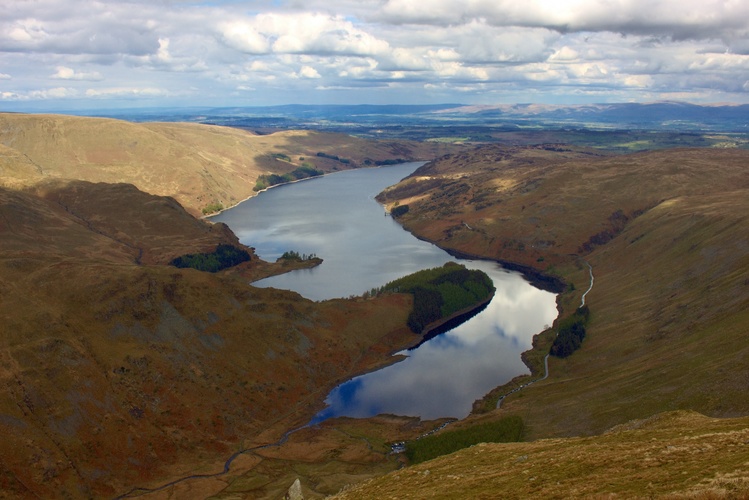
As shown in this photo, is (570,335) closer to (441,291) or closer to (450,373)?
(450,373)

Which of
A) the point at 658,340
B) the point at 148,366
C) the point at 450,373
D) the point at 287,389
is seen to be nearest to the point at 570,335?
the point at 658,340

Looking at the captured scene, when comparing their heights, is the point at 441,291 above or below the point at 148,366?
below

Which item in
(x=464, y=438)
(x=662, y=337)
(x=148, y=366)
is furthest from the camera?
(x=662, y=337)

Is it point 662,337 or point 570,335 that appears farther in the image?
point 570,335

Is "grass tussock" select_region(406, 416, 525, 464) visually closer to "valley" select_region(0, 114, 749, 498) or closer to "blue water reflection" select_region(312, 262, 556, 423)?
"valley" select_region(0, 114, 749, 498)

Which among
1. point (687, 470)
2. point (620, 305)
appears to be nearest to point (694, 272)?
point (620, 305)

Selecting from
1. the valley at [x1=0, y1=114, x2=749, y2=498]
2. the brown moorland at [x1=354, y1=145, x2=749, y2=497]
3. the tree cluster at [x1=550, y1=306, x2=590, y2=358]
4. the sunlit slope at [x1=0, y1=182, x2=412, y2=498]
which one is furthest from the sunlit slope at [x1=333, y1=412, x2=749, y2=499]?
the tree cluster at [x1=550, y1=306, x2=590, y2=358]
